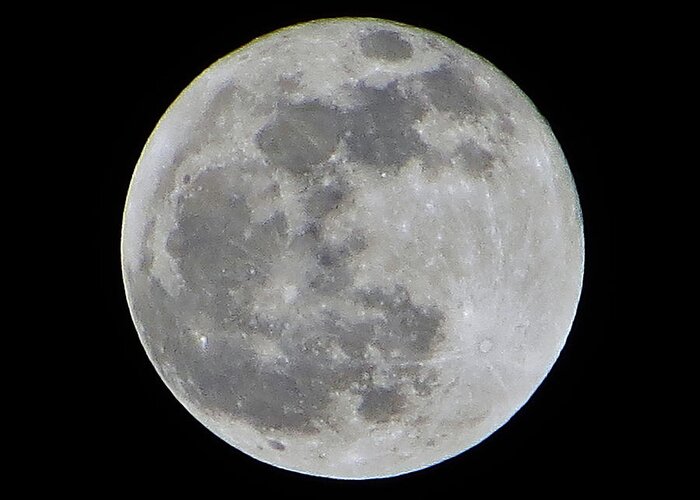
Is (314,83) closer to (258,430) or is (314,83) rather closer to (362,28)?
(362,28)

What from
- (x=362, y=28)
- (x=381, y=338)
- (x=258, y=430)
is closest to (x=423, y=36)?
(x=362, y=28)

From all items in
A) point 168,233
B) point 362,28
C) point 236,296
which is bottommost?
point 236,296

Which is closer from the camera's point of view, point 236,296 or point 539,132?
point 236,296

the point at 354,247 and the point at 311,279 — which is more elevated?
the point at 354,247

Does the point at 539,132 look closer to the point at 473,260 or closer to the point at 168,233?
the point at 473,260

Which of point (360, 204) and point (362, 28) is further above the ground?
point (362, 28)

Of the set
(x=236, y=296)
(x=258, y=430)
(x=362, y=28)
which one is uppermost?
(x=362, y=28)

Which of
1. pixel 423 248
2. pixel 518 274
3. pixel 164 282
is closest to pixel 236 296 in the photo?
pixel 164 282
